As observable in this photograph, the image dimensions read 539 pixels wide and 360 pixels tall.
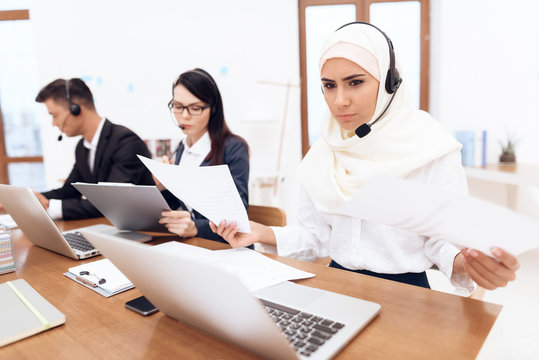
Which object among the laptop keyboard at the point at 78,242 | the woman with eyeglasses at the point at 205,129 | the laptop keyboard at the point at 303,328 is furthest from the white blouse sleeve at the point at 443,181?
the laptop keyboard at the point at 78,242

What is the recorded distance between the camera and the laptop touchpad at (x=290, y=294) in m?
0.70

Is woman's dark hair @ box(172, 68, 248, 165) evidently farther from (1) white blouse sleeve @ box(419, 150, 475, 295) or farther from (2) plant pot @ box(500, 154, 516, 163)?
(2) plant pot @ box(500, 154, 516, 163)

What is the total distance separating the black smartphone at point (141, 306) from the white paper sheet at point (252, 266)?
0.12 metres

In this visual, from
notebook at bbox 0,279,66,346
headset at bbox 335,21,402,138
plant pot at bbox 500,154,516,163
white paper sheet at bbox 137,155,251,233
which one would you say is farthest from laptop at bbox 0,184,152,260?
plant pot at bbox 500,154,516,163

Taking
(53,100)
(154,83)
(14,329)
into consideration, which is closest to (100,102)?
(154,83)

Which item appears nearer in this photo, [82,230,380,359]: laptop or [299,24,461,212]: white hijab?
[82,230,380,359]: laptop

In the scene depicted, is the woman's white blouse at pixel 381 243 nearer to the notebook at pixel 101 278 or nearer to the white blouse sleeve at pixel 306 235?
the white blouse sleeve at pixel 306 235

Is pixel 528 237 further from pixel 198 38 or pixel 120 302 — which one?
pixel 198 38

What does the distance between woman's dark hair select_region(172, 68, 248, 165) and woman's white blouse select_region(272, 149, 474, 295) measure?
707 mm

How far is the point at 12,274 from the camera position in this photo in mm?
974

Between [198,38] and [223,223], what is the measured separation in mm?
2941

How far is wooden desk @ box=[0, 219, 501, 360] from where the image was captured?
1.89ft

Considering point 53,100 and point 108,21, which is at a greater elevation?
point 108,21

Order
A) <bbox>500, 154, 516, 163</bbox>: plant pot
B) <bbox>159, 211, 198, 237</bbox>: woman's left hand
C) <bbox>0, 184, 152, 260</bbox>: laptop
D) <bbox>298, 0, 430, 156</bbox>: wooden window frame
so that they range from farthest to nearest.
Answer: <bbox>298, 0, 430, 156</bbox>: wooden window frame → <bbox>500, 154, 516, 163</bbox>: plant pot → <bbox>159, 211, 198, 237</bbox>: woman's left hand → <bbox>0, 184, 152, 260</bbox>: laptop
